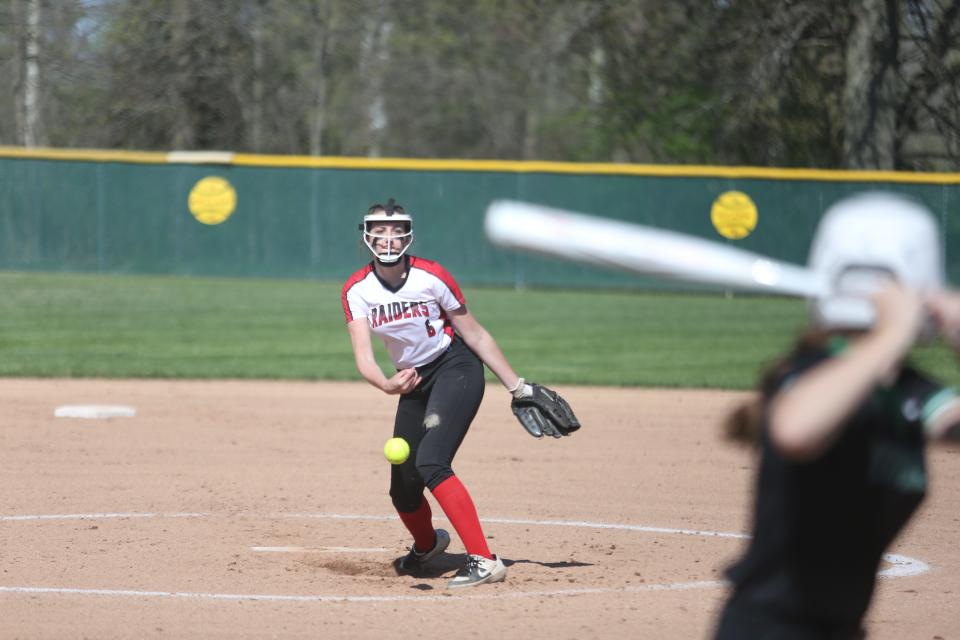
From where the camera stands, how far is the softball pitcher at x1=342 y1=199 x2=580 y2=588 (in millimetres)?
7051

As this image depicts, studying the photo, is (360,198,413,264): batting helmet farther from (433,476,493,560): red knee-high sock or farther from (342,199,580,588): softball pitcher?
(433,476,493,560): red knee-high sock

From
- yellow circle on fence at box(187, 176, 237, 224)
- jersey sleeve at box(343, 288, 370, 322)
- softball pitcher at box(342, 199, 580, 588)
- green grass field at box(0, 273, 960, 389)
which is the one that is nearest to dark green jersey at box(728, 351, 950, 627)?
softball pitcher at box(342, 199, 580, 588)

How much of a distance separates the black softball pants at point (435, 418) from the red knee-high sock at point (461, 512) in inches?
2.0

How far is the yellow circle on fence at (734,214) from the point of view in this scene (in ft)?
89.1

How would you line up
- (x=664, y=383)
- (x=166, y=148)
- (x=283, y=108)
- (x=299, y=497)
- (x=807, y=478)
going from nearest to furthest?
(x=807, y=478) → (x=299, y=497) → (x=664, y=383) → (x=166, y=148) → (x=283, y=108)

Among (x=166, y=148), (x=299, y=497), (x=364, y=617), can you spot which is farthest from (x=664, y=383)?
(x=166, y=148)

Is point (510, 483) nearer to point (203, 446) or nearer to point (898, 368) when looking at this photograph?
point (203, 446)

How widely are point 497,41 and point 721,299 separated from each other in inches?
714

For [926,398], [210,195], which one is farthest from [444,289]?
[210,195]

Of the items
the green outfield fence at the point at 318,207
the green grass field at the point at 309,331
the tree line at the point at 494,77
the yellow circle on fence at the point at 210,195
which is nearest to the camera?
the green grass field at the point at 309,331

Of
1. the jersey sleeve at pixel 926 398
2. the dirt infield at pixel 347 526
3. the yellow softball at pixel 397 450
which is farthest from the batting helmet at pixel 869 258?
the yellow softball at pixel 397 450

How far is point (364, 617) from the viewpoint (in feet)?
21.1

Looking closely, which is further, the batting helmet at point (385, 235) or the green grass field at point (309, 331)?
the green grass field at point (309, 331)

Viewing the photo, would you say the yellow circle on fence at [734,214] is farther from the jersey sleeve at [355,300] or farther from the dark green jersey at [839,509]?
the dark green jersey at [839,509]
